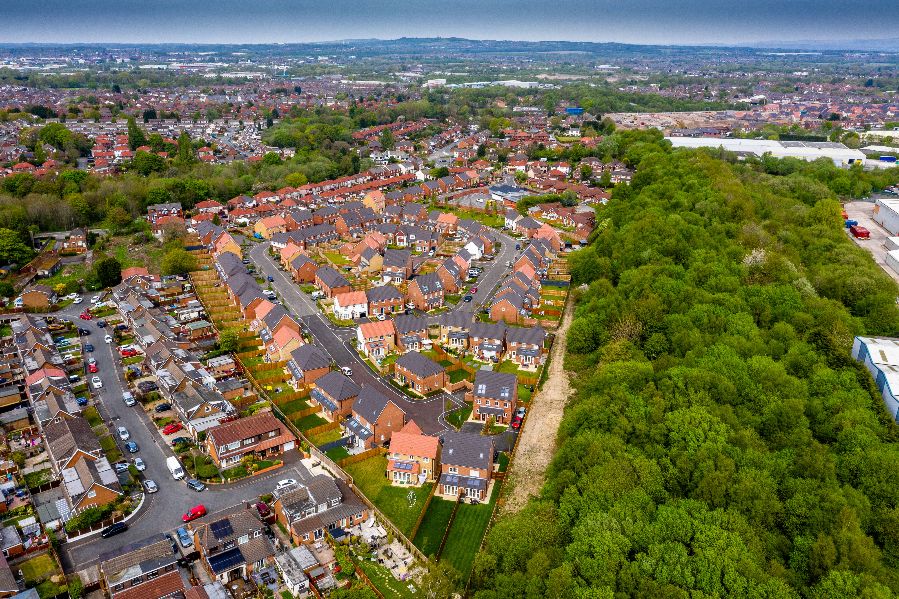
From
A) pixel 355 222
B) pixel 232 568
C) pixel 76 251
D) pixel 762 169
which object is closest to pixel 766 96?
pixel 762 169

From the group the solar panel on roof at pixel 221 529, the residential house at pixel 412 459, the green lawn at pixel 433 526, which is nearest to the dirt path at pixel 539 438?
the green lawn at pixel 433 526

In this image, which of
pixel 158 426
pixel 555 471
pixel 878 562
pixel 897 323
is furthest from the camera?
pixel 897 323

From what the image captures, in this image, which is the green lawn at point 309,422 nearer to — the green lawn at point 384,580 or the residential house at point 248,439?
the residential house at point 248,439

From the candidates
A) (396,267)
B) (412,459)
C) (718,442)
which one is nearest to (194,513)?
(412,459)

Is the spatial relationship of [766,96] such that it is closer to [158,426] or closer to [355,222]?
[355,222]

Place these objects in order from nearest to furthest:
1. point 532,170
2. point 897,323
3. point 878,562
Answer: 1. point 878,562
2. point 897,323
3. point 532,170

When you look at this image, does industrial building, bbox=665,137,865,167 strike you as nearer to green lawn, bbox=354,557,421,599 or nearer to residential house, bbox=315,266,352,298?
residential house, bbox=315,266,352,298

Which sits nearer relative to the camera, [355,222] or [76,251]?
[76,251]

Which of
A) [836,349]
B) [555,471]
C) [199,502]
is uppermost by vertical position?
[836,349]

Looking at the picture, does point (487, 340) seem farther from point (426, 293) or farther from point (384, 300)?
point (384, 300)
